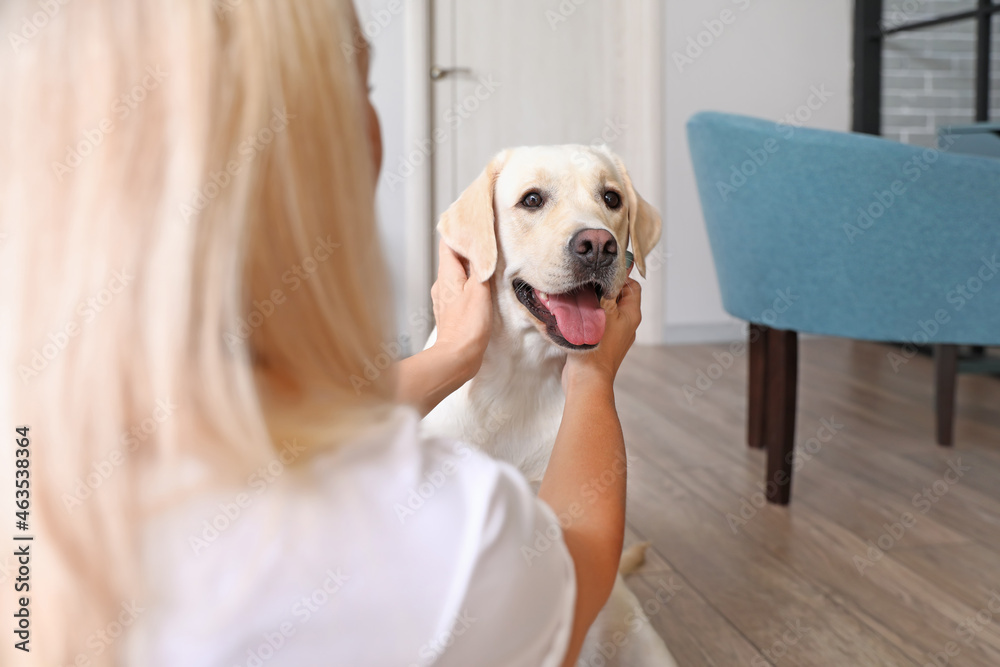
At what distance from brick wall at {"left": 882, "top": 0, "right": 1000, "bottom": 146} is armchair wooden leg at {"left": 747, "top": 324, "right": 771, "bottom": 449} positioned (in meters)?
2.61

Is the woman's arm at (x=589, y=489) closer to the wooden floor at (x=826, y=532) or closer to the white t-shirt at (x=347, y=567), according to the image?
the white t-shirt at (x=347, y=567)

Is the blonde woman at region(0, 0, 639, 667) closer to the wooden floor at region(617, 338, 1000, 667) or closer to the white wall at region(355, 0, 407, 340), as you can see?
the wooden floor at region(617, 338, 1000, 667)

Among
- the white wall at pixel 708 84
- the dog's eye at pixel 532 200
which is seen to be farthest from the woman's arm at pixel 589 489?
the white wall at pixel 708 84

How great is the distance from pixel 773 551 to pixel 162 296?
179 cm

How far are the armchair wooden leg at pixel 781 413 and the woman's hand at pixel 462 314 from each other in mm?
1183

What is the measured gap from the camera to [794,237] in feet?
7.18

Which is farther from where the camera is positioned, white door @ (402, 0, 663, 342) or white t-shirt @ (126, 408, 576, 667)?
white door @ (402, 0, 663, 342)

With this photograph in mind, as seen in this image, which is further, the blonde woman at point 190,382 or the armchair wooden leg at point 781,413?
the armchair wooden leg at point 781,413

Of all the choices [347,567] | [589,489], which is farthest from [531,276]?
[347,567]

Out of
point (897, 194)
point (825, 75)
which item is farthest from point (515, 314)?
point (825, 75)

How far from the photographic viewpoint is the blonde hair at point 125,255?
569 mm

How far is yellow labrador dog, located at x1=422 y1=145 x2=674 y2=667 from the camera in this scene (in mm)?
1391

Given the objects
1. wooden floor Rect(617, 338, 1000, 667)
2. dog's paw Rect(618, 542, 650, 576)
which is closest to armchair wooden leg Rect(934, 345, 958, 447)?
wooden floor Rect(617, 338, 1000, 667)

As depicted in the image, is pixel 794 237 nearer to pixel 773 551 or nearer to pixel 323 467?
pixel 773 551
